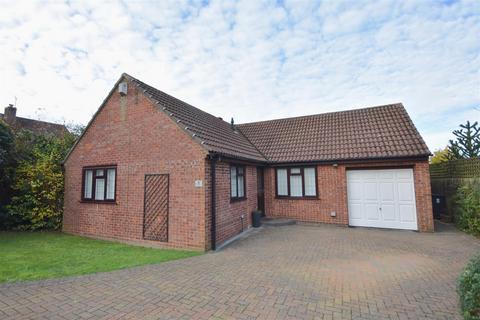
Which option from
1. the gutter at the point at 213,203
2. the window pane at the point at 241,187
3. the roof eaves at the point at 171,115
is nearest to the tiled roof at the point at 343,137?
the window pane at the point at 241,187

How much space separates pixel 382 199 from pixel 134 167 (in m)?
10.3

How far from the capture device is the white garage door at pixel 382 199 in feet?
32.5

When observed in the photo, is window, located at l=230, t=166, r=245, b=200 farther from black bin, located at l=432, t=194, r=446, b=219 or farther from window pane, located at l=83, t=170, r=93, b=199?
black bin, located at l=432, t=194, r=446, b=219

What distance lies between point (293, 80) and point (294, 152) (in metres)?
3.64

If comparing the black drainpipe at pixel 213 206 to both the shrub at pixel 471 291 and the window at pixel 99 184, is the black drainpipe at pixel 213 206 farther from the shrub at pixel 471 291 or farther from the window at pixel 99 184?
the shrub at pixel 471 291

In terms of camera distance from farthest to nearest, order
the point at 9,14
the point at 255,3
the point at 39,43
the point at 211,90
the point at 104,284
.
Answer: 1. the point at 211,90
2. the point at 39,43
3. the point at 255,3
4. the point at 9,14
5. the point at 104,284

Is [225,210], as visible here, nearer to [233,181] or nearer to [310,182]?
[233,181]

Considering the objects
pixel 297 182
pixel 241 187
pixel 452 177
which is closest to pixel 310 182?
pixel 297 182

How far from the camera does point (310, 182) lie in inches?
452

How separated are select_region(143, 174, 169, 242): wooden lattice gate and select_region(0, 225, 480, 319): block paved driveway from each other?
2089 millimetres

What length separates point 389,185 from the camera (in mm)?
10195

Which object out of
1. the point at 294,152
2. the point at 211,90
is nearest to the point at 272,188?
the point at 294,152

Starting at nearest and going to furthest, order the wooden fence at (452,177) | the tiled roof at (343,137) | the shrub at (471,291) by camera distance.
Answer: the shrub at (471,291)
the wooden fence at (452,177)
the tiled roof at (343,137)

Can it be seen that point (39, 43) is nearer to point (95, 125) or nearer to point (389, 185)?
point (95, 125)
